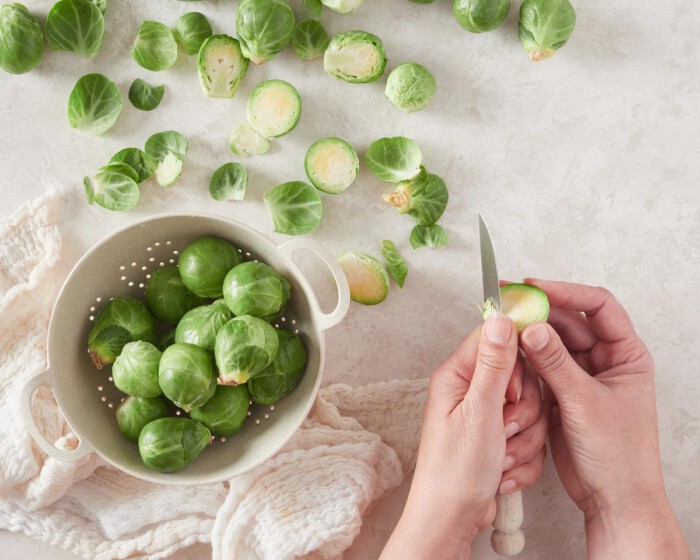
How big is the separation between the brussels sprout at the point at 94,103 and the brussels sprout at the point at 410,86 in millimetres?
767

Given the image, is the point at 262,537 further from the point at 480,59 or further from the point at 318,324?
the point at 480,59

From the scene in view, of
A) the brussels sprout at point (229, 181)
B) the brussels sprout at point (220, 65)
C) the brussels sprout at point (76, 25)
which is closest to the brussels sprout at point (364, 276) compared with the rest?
the brussels sprout at point (229, 181)

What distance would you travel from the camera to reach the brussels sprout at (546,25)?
76.1 inches

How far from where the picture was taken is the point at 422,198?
202 cm

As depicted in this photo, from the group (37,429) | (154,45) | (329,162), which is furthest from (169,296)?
(154,45)

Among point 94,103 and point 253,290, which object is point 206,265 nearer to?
point 253,290

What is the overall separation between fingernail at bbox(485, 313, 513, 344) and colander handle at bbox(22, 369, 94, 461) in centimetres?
101

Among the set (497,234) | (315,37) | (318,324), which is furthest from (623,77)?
(318,324)

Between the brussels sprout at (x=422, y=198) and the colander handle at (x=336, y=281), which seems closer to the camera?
the colander handle at (x=336, y=281)

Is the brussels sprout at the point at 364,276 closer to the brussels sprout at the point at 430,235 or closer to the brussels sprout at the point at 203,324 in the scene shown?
the brussels sprout at the point at 430,235

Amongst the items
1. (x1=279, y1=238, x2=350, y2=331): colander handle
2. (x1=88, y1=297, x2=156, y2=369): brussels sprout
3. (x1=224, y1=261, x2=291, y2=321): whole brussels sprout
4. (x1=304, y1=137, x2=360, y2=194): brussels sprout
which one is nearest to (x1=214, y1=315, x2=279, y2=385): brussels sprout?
(x1=224, y1=261, x2=291, y2=321): whole brussels sprout

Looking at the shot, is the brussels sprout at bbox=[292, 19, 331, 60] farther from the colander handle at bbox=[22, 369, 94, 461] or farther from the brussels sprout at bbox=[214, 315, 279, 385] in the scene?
the colander handle at bbox=[22, 369, 94, 461]

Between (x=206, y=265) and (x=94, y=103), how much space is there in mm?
595

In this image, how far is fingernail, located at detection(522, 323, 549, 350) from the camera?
66.0 inches
